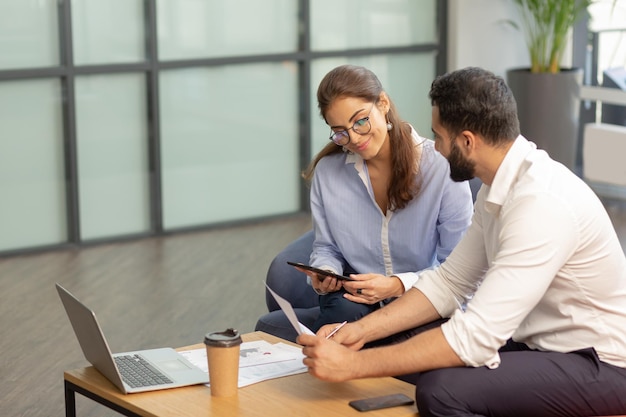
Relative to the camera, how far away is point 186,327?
476 centimetres

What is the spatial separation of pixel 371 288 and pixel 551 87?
4.60 m

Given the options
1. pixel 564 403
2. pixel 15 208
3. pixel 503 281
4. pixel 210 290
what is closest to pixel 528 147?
pixel 503 281

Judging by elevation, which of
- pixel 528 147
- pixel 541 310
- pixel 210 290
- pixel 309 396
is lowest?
pixel 210 290

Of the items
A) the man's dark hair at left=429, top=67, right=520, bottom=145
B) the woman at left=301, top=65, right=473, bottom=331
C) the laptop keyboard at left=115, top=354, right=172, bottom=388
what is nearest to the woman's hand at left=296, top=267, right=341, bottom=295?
the woman at left=301, top=65, right=473, bottom=331

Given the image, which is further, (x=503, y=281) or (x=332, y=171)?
(x=332, y=171)

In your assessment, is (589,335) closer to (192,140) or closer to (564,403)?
(564,403)

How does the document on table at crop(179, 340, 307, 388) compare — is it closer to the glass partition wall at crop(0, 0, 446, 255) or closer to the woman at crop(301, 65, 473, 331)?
the woman at crop(301, 65, 473, 331)

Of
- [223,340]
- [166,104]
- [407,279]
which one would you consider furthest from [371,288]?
[166,104]

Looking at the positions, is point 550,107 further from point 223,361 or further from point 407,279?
point 223,361

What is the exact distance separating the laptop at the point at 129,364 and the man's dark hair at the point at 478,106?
89 cm

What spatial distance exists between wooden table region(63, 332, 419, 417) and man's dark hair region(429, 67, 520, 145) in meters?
0.66

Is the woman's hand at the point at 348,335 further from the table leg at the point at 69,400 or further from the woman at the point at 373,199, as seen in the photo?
the table leg at the point at 69,400

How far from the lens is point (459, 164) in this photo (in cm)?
266

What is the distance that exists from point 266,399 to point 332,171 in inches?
45.7
